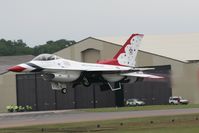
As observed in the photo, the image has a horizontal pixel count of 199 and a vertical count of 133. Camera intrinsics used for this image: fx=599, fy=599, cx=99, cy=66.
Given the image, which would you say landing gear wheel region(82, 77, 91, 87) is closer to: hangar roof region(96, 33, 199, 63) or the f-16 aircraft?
the f-16 aircraft

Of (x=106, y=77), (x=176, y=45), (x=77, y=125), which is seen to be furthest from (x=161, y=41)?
(x=77, y=125)

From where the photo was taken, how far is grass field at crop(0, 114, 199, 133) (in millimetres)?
37125

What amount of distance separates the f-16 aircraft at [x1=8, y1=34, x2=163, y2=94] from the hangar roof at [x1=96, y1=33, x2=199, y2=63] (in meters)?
22.6

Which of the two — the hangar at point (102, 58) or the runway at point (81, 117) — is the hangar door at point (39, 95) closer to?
the hangar at point (102, 58)

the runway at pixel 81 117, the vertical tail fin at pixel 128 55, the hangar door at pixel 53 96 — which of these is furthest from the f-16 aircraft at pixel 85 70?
the hangar door at pixel 53 96

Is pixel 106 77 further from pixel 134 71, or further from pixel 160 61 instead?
pixel 160 61

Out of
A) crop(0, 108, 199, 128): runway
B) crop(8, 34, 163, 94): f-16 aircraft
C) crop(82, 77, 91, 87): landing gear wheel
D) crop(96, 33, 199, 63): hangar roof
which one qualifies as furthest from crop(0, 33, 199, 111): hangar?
crop(0, 108, 199, 128): runway

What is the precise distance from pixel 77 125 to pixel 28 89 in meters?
61.3

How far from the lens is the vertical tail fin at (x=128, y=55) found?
72.4 metres

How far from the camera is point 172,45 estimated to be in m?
104

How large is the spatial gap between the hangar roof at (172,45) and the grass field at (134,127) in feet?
170

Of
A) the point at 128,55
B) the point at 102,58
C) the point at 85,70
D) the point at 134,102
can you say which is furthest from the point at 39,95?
the point at 85,70

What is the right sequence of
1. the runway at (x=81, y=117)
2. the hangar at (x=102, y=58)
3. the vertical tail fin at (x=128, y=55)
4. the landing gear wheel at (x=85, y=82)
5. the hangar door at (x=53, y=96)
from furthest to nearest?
1. the hangar door at (x=53, y=96)
2. the hangar at (x=102, y=58)
3. the vertical tail fin at (x=128, y=55)
4. the landing gear wheel at (x=85, y=82)
5. the runway at (x=81, y=117)

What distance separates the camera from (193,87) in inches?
2233
